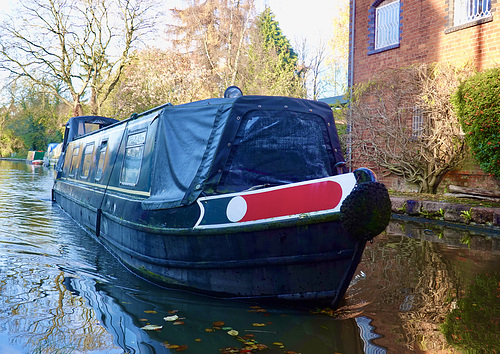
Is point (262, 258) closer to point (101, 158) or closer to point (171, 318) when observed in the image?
point (171, 318)

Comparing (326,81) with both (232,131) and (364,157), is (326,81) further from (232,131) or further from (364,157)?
(232,131)

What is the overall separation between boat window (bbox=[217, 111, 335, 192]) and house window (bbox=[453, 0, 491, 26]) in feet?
28.1

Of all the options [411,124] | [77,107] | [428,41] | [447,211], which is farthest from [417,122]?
[77,107]

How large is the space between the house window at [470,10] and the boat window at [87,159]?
9.85 meters

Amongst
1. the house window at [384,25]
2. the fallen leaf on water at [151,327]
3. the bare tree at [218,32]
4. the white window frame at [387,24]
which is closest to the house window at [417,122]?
the house window at [384,25]

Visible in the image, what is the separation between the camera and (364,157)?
1445 centimetres

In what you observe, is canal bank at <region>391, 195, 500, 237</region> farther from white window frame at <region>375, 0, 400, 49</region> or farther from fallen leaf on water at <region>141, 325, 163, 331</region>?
fallen leaf on water at <region>141, 325, 163, 331</region>

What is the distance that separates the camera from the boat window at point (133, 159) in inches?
256

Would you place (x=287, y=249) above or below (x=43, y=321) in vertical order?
above

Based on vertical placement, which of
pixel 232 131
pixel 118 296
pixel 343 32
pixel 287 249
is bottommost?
pixel 118 296

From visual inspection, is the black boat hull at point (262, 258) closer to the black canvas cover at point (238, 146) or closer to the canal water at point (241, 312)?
the canal water at point (241, 312)

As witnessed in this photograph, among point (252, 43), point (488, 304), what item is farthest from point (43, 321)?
point (252, 43)

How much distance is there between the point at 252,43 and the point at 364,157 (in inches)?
796

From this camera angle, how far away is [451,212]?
33.3 ft
